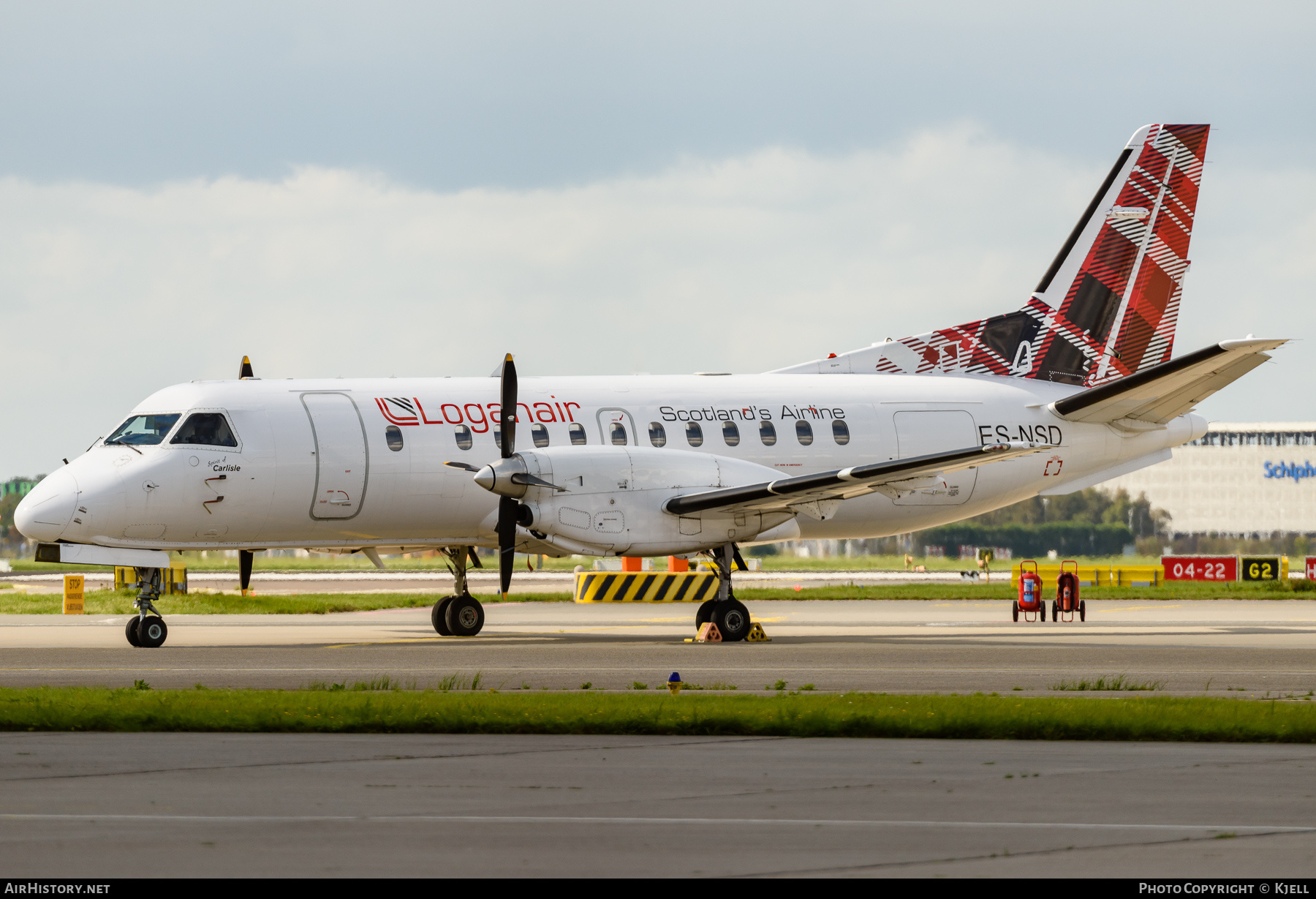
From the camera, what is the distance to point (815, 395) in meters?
28.6

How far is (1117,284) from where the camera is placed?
105 feet

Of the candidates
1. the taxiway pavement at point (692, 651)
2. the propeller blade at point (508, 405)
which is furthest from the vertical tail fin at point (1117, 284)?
the propeller blade at point (508, 405)

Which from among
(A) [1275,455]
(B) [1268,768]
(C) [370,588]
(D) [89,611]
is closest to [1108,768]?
(B) [1268,768]

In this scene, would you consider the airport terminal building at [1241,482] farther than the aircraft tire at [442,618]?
Yes

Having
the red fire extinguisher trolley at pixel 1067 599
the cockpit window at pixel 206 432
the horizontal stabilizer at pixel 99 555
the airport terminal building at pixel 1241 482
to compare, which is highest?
the cockpit window at pixel 206 432

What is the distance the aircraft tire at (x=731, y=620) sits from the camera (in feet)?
82.5

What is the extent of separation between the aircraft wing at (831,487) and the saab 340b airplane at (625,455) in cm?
5

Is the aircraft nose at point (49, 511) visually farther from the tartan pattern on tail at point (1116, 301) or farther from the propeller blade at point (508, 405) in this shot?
the tartan pattern on tail at point (1116, 301)

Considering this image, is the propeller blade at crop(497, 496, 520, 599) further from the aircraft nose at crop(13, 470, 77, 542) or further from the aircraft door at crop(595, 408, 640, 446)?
Result: the aircraft nose at crop(13, 470, 77, 542)

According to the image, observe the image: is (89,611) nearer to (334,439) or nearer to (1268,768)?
(334,439)

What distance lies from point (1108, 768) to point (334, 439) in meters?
16.9

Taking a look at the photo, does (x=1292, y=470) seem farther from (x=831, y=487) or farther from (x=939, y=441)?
(x=831, y=487)
